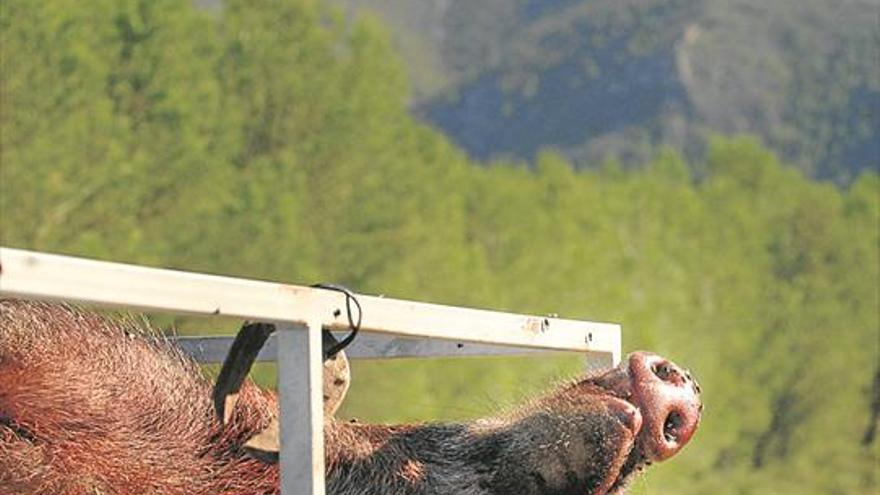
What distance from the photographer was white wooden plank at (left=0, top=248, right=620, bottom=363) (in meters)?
1.99

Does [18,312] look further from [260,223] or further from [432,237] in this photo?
[432,237]

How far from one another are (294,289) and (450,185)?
26927mm

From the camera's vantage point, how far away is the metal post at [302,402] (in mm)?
2447

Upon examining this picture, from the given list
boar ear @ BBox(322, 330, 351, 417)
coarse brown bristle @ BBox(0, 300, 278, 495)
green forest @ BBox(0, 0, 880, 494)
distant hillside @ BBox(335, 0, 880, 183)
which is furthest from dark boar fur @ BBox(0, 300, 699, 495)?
distant hillside @ BBox(335, 0, 880, 183)

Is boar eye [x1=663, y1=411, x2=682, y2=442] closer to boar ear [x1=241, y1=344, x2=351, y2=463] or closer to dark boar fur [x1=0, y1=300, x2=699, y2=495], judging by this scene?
dark boar fur [x1=0, y1=300, x2=699, y2=495]

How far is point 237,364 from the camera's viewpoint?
269cm

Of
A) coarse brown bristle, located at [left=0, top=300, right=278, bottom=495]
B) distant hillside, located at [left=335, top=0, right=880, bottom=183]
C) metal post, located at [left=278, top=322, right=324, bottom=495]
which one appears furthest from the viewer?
distant hillside, located at [left=335, top=0, right=880, bottom=183]

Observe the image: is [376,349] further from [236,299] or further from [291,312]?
[236,299]

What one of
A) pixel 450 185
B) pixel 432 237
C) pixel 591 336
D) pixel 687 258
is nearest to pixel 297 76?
pixel 432 237

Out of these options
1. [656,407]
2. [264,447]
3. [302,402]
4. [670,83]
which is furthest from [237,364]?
[670,83]

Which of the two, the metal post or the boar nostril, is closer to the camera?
the metal post

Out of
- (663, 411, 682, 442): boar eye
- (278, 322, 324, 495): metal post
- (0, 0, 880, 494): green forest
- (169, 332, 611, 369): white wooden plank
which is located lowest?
(278, 322, 324, 495): metal post

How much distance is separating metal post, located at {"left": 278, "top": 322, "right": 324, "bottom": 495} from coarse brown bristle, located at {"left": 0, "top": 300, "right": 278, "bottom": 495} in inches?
15.6

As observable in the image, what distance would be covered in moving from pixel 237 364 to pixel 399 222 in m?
21.6
